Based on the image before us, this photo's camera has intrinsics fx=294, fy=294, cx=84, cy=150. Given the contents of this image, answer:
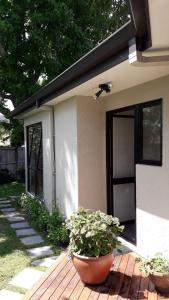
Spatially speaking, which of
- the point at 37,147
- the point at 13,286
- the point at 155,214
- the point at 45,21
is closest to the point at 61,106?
the point at 37,147

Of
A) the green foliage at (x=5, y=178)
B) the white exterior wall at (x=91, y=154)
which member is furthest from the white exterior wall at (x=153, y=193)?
the green foliage at (x=5, y=178)

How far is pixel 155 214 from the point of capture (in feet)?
13.2

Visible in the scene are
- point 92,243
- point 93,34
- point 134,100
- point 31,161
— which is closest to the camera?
point 92,243

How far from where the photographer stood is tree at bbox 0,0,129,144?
1176cm

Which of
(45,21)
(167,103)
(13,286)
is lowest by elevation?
(13,286)

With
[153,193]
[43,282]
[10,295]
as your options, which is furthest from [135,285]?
[10,295]

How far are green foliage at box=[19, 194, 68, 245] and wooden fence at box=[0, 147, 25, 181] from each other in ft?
25.5

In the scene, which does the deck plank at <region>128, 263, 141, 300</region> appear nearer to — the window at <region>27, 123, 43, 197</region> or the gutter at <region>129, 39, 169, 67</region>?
the gutter at <region>129, 39, 169, 67</region>

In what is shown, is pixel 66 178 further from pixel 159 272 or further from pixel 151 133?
pixel 159 272

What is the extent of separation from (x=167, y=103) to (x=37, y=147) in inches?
206

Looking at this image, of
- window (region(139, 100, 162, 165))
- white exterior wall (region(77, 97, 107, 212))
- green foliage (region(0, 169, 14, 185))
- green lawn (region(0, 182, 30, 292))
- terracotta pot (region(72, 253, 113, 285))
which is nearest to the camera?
terracotta pot (region(72, 253, 113, 285))

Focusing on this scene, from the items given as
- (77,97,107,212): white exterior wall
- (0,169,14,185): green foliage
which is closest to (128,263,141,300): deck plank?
(77,97,107,212): white exterior wall

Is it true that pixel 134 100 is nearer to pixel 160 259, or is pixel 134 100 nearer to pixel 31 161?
pixel 160 259

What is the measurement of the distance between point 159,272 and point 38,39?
10652 mm
